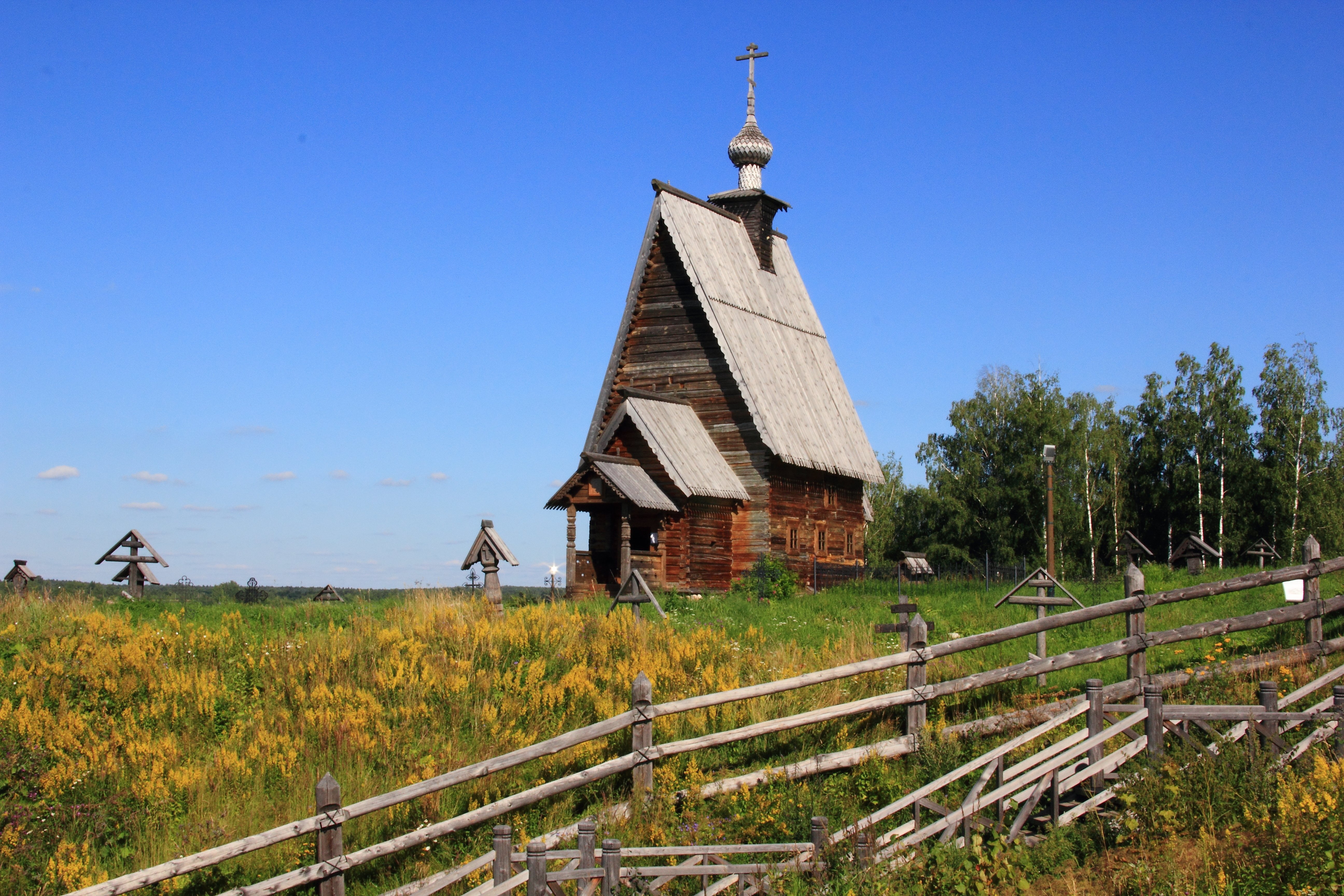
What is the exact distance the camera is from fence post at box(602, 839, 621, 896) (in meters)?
7.44

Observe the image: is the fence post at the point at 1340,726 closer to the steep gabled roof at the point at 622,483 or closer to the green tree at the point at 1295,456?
the steep gabled roof at the point at 622,483

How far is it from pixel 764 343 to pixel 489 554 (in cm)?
1209

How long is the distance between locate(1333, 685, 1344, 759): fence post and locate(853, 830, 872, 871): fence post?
4533 millimetres

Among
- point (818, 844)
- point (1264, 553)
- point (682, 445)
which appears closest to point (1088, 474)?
point (1264, 553)

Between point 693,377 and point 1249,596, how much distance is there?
1298 centimetres

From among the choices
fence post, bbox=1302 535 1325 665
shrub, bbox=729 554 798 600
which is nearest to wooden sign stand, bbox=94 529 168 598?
shrub, bbox=729 554 798 600

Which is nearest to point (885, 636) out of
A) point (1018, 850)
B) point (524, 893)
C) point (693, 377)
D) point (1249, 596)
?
point (1249, 596)

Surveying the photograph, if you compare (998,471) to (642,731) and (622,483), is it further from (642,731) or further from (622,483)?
(642,731)

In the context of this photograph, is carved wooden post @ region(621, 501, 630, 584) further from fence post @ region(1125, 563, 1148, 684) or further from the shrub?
fence post @ region(1125, 563, 1148, 684)

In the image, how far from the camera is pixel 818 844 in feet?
27.5

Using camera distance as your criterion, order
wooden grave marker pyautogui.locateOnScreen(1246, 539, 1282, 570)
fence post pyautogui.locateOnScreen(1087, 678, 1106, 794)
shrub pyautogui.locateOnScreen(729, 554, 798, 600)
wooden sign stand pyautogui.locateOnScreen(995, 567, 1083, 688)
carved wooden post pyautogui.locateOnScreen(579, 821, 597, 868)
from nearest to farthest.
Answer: carved wooden post pyautogui.locateOnScreen(579, 821, 597, 868) < fence post pyautogui.locateOnScreen(1087, 678, 1106, 794) < wooden sign stand pyautogui.locateOnScreen(995, 567, 1083, 688) < shrub pyautogui.locateOnScreen(729, 554, 798, 600) < wooden grave marker pyautogui.locateOnScreen(1246, 539, 1282, 570)

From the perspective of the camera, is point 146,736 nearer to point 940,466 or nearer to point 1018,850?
point 1018,850

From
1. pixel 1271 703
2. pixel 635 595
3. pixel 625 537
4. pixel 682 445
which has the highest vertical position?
pixel 682 445

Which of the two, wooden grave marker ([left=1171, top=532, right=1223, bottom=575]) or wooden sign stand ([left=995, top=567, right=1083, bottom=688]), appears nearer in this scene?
wooden sign stand ([left=995, top=567, right=1083, bottom=688])
